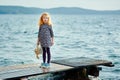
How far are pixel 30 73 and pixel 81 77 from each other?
2.97m

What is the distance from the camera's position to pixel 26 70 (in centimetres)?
1269

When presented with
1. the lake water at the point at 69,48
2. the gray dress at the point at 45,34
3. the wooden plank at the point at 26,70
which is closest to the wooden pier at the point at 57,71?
the wooden plank at the point at 26,70

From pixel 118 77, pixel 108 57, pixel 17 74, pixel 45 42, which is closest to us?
pixel 17 74

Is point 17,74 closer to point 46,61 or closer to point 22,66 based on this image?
point 22,66

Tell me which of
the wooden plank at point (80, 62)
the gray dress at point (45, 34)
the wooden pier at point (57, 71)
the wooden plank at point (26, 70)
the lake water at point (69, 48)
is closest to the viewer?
the wooden plank at point (26, 70)

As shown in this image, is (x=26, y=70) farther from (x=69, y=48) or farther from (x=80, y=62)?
(x=69, y=48)

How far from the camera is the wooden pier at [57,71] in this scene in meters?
12.1

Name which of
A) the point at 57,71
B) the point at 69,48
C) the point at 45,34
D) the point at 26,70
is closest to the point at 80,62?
the point at 57,71

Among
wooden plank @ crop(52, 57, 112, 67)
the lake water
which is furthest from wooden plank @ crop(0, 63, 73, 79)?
the lake water

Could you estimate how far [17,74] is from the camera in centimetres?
1205

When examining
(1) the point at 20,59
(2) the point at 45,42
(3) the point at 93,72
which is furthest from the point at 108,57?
(2) the point at 45,42

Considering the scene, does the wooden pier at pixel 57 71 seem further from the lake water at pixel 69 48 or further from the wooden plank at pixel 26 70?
the lake water at pixel 69 48

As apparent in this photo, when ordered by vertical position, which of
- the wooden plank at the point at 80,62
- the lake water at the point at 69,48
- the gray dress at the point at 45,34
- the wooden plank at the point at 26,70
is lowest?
the lake water at the point at 69,48

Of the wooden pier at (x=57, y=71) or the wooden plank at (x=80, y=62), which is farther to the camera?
the wooden plank at (x=80, y=62)
